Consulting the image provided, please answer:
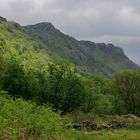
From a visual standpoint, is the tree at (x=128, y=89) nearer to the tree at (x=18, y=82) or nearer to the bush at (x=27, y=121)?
the tree at (x=18, y=82)

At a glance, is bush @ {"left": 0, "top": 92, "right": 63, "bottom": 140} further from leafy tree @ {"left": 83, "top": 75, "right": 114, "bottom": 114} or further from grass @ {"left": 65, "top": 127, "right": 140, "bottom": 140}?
leafy tree @ {"left": 83, "top": 75, "right": 114, "bottom": 114}

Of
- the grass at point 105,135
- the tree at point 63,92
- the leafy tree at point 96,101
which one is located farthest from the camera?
the leafy tree at point 96,101

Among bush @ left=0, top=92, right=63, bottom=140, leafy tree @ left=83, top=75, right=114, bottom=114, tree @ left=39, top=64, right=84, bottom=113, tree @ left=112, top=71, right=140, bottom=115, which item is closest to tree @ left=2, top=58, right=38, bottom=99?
tree @ left=39, top=64, right=84, bottom=113

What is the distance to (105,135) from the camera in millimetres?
82688

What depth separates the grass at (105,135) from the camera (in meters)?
77.9

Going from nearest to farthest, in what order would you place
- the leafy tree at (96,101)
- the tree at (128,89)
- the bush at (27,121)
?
the bush at (27,121) < the leafy tree at (96,101) < the tree at (128,89)

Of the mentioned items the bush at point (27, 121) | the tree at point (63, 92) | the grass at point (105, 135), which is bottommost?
the grass at point (105, 135)

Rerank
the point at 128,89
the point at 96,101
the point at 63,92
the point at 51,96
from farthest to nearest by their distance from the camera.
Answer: the point at 128,89 → the point at 96,101 → the point at 51,96 → the point at 63,92

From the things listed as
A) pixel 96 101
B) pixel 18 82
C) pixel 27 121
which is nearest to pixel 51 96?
pixel 18 82

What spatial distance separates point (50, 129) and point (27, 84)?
52.8 meters

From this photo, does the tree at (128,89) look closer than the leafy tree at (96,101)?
No

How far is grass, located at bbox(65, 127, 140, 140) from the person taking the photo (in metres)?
77.9

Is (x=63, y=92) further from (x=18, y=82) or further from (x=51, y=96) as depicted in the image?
(x=18, y=82)

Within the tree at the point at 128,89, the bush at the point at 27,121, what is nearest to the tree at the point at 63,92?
the tree at the point at 128,89
